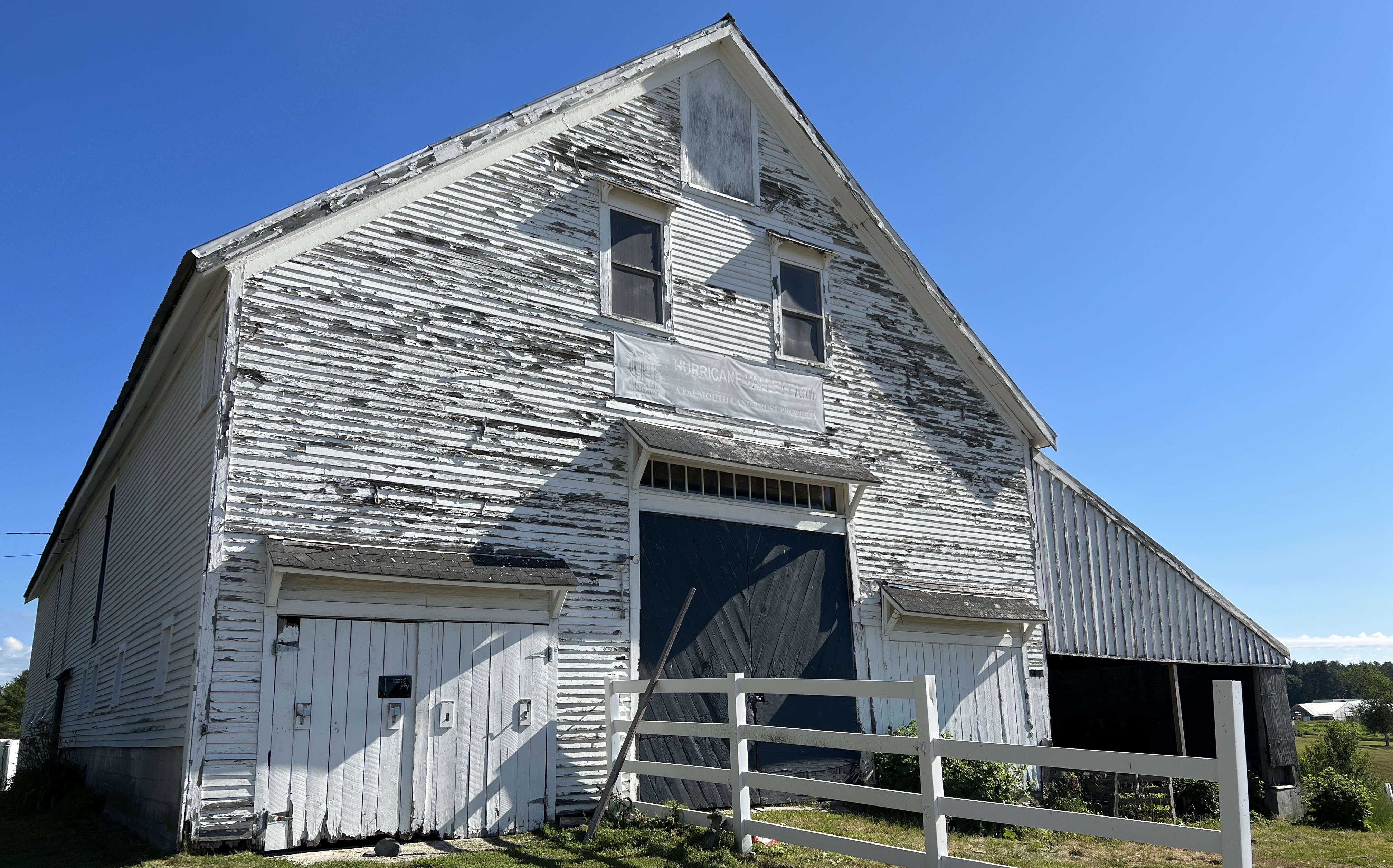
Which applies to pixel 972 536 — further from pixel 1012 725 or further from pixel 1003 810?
pixel 1003 810

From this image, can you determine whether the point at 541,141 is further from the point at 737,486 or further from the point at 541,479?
the point at 737,486

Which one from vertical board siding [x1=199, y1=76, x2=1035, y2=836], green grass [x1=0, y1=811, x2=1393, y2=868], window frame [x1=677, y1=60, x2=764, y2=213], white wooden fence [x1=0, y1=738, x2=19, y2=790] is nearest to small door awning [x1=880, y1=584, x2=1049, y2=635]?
vertical board siding [x1=199, y1=76, x2=1035, y2=836]

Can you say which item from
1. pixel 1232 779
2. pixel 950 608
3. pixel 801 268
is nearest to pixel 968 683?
pixel 950 608

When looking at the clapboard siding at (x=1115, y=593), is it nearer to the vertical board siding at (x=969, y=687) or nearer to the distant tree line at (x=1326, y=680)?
the vertical board siding at (x=969, y=687)

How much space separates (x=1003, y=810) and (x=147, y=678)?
9.24 meters

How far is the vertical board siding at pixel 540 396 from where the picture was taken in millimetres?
9766

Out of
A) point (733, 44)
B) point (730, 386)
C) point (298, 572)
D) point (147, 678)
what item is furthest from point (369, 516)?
point (733, 44)

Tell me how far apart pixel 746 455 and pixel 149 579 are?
7097 millimetres

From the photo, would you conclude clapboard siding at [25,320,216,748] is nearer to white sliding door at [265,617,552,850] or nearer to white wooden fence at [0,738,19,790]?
white sliding door at [265,617,552,850]

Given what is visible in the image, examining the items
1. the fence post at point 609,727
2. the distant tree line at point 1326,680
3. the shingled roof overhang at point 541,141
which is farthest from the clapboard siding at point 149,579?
the distant tree line at point 1326,680

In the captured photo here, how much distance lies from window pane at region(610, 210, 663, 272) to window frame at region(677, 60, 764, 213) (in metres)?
0.88

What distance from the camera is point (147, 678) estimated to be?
11367 mm

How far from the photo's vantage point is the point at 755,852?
8422 mm

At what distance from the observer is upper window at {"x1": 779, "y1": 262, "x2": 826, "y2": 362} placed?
13773 mm
